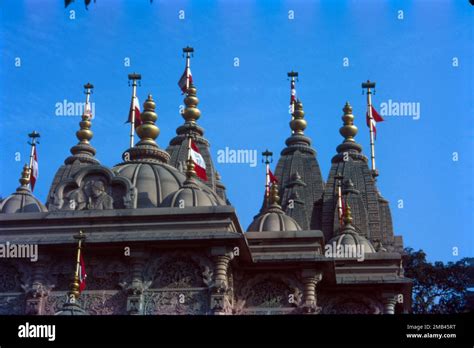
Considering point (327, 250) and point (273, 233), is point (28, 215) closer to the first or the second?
point (273, 233)

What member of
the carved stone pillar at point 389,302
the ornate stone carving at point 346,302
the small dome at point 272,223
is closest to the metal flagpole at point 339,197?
the small dome at point 272,223

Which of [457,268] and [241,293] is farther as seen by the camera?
[457,268]

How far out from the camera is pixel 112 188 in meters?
25.7

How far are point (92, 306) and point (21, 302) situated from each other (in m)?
2.12

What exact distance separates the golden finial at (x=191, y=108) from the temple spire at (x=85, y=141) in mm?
4763

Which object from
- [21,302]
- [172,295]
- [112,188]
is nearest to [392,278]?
[172,295]

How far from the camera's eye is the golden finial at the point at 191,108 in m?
38.2

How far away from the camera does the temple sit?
23.6 meters

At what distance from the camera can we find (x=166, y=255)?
2405 centimetres

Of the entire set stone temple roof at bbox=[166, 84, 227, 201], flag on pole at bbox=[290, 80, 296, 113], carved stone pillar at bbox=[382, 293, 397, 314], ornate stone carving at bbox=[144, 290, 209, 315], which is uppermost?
flag on pole at bbox=[290, 80, 296, 113]

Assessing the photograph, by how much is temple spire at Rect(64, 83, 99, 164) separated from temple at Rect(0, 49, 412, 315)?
951 cm

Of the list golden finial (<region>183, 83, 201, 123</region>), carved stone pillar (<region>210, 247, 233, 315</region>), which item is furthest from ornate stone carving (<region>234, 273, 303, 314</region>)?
golden finial (<region>183, 83, 201, 123</region>)

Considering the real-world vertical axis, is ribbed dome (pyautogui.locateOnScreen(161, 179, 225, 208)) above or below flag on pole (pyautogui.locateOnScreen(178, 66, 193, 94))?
below

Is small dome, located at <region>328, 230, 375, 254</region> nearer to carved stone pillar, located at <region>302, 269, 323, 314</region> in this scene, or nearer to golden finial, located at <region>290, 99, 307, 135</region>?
carved stone pillar, located at <region>302, 269, 323, 314</region>
